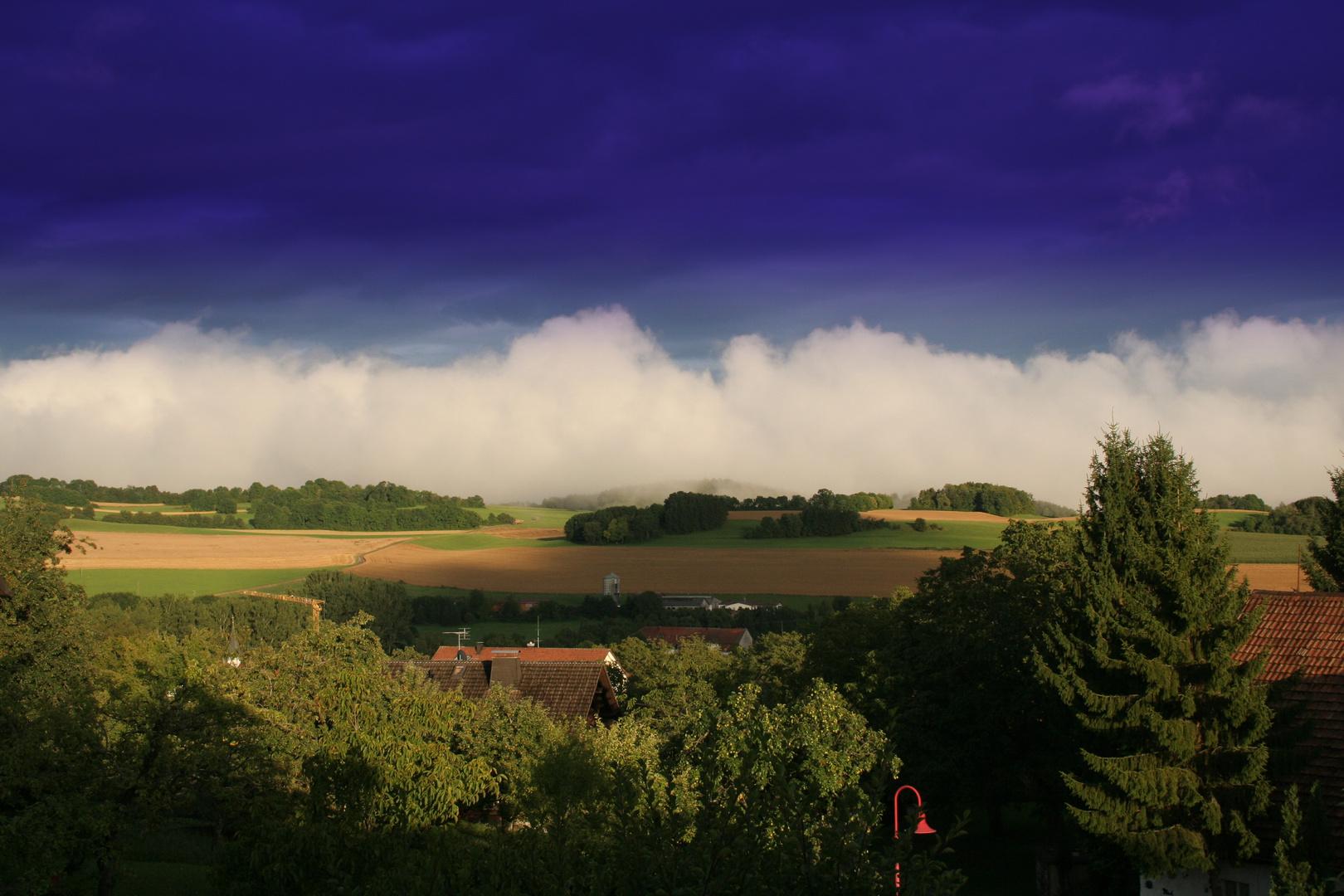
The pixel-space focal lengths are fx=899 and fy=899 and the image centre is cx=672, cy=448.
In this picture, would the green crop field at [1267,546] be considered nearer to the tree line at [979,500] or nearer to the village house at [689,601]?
the tree line at [979,500]

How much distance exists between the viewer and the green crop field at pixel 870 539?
108750 mm

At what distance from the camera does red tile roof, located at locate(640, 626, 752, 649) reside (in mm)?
87750

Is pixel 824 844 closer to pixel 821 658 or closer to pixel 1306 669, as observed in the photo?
pixel 1306 669

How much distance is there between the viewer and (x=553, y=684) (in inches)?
1426

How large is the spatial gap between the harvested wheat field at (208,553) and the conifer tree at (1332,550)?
4291 inches

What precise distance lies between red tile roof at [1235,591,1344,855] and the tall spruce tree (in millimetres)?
1004

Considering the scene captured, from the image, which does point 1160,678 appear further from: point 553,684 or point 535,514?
point 535,514

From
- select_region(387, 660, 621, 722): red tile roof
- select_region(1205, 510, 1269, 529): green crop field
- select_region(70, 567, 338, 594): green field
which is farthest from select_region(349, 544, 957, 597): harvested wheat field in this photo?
select_region(387, 660, 621, 722): red tile roof

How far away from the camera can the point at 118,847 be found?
55.2 feet

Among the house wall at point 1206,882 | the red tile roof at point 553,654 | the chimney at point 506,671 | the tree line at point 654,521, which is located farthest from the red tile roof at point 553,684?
the tree line at point 654,521

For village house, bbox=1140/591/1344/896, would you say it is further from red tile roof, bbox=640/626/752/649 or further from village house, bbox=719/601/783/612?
village house, bbox=719/601/783/612

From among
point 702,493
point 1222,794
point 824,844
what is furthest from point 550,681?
point 702,493

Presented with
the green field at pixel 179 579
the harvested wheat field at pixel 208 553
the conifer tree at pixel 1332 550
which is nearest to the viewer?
the conifer tree at pixel 1332 550

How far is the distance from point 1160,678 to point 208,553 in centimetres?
12454
